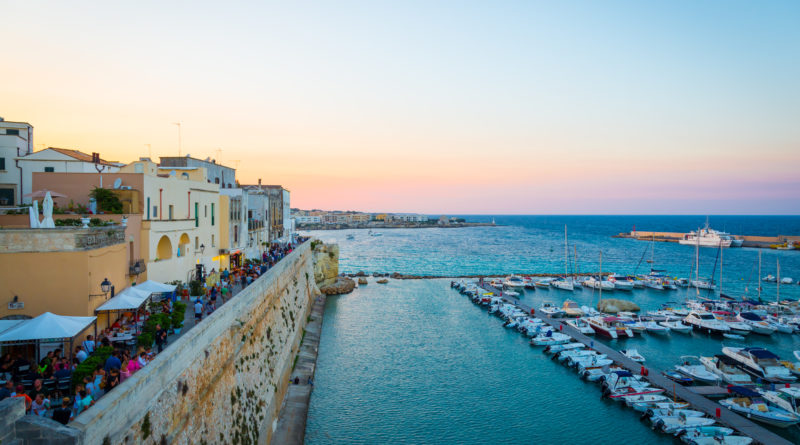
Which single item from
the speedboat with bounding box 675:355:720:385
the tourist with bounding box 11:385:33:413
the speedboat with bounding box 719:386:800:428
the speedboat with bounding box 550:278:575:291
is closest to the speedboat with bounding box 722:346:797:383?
the speedboat with bounding box 675:355:720:385

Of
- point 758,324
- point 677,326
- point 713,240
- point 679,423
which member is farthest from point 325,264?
point 713,240

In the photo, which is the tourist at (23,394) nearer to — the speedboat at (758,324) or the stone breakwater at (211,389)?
the stone breakwater at (211,389)

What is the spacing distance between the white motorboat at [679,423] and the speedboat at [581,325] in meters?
12.7

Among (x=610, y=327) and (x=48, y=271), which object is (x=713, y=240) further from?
(x=48, y=271)

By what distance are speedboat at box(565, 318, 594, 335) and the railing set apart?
26220mm

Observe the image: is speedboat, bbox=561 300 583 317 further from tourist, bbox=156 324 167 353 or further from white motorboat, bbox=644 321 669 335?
tourist, bbox=156 324 167 353

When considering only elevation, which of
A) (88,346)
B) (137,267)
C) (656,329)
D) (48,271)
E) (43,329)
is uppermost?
(48,271)

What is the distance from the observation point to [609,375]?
69.3ft

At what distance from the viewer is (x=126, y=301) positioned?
12078mm

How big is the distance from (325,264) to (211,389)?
110 ft

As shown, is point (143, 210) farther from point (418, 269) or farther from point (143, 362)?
point (418, 269)

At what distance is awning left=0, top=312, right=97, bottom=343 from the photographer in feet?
29.6

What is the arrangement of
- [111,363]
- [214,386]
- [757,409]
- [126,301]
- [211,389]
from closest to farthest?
[111,363]
[211,389]
[214,386]
[126,301]
[757,409]

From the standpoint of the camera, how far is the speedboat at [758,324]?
3084 cm
